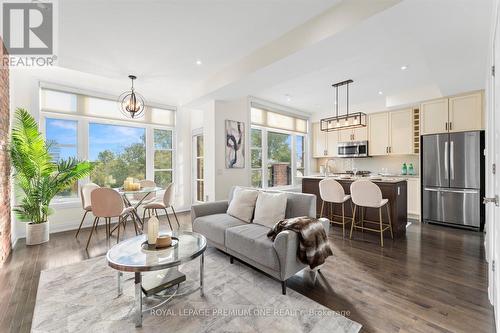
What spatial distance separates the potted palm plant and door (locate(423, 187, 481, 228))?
6646 millimetres

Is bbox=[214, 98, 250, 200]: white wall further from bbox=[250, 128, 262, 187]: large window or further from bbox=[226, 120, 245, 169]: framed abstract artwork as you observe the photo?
bbox=[250, 128, 262, 187]: large window

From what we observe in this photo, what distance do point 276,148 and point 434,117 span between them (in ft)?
11.6

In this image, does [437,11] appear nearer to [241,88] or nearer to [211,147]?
[241,88]

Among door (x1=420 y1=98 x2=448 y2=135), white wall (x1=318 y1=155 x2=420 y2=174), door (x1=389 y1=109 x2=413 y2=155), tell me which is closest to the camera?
door (x1=420 y1=98 x2=448 y2=135)

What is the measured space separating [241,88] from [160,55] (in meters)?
1.42

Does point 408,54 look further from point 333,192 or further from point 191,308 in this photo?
point 191,308

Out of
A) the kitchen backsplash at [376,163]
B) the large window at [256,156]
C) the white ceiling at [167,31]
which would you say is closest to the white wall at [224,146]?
the large window at [256,156]

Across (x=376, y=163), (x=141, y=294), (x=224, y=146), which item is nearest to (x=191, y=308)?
(x=141, y=294)

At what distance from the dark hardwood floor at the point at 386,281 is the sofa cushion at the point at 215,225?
98cm

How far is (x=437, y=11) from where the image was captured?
2096 millimetres

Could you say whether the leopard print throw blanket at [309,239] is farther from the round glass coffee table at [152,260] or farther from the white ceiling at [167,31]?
the white ceiling at [167,31]

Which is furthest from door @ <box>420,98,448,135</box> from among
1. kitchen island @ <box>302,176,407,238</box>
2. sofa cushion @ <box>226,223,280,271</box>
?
sofa cushion @ <box>226,223,280,271</box>

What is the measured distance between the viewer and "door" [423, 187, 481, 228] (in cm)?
415

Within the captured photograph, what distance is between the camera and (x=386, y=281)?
7.82ft
